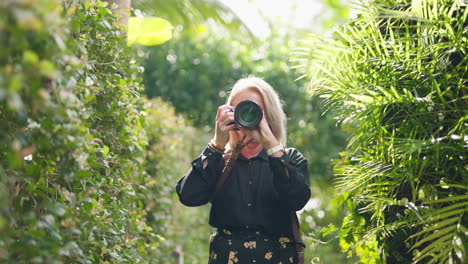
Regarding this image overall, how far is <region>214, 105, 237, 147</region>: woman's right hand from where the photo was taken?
97.3 inches

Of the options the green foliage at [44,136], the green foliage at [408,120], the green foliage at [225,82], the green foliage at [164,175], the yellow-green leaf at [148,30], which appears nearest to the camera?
the green foliage at [44,136]

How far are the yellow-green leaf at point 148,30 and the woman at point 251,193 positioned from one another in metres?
0.70

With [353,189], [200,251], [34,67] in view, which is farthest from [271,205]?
[200,251]

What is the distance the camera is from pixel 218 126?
2.48 meters

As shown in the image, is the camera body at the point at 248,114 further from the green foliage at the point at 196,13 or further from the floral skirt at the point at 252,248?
the green foliage at the point at 196,13

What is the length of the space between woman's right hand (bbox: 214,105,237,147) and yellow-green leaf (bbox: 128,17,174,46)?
0.69m

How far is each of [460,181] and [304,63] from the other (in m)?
0.88

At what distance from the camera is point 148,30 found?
1862 mm

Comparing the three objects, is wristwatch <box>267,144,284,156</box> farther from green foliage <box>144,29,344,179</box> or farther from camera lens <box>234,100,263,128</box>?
green foliage <box>144,29,344,179</box>

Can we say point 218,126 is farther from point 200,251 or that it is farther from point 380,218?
point 200,251

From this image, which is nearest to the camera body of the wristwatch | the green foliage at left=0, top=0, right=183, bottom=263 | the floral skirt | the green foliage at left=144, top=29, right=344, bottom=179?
the wristwatch

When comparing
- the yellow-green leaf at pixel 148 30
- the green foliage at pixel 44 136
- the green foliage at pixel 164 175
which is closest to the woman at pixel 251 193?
the green foliage at pixel 44 136

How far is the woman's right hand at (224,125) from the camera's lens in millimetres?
2473

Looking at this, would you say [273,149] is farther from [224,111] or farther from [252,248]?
[252,248]
